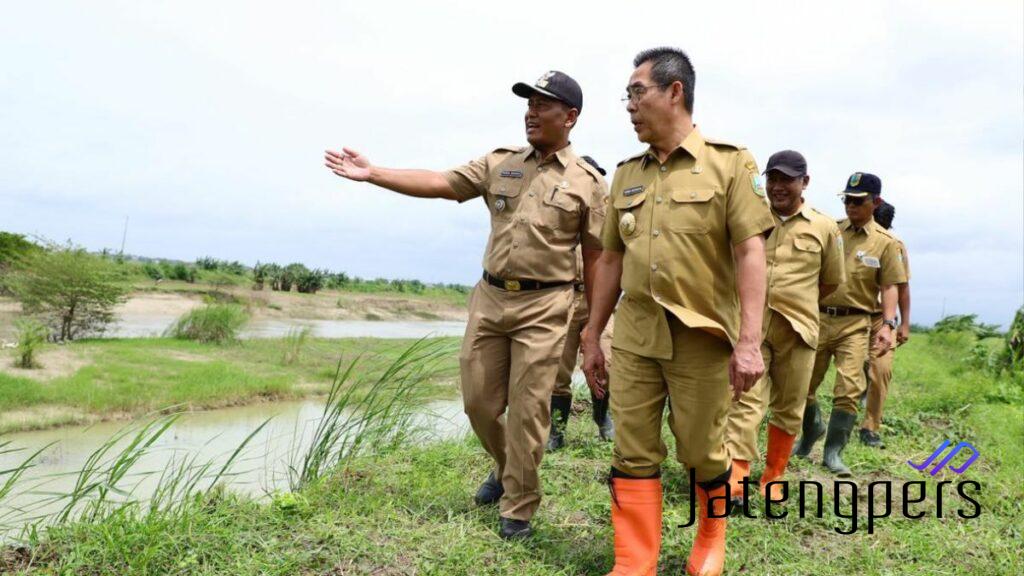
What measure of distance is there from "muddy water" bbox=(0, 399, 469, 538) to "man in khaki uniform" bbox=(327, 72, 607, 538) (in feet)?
6.81

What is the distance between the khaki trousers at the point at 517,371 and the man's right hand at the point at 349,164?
2.51 ft

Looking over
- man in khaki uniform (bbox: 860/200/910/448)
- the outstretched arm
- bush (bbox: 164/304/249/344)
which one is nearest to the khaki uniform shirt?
man in khaki uniform (bbox: 860/200/910/448)

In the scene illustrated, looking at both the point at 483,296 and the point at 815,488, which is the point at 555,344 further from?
the point at 815,488

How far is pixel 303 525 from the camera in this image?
10.7 feet

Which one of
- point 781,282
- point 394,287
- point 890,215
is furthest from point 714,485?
point 394,287

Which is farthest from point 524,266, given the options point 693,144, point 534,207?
point 693,144

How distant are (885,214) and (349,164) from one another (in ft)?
18.3

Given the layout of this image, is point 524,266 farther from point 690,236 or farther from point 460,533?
point 460,533

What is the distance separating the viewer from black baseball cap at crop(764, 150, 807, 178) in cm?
433

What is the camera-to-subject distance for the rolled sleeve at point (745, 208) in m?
2.82

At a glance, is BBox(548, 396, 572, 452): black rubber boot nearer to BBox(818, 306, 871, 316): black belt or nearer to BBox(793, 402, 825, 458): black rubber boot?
BBox(793, 402, 825, 458): black rubber boot

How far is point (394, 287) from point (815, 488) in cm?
3812

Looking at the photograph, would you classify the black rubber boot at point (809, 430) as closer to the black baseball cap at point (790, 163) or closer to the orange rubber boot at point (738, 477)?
the orange rubber boot at point (738, 477)

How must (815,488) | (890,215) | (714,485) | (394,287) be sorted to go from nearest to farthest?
(714,485)
(815,488)
(890,215)
(394,287)
